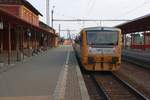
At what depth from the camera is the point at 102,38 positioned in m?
22.7

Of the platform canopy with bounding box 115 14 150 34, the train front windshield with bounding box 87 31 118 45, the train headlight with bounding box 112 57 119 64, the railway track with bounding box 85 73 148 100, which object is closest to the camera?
the railway track with bounding box 85 73 148 100

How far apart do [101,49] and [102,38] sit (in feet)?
2.23

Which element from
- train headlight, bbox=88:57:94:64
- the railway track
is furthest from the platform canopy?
the railway track

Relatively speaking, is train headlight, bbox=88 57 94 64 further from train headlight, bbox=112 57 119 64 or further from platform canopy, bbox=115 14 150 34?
platform canopy, bbox=115 14 150 34

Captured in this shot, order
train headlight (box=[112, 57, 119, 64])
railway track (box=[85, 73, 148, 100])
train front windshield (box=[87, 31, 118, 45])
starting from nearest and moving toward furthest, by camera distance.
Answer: railway track (box=[85, 73, 148, 100]) < train headlight (box=[112, 57, 119, 64]) < train front windshield (box=[87, 31, 118, 45])

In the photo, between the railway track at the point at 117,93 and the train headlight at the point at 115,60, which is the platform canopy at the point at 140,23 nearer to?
the train headlight at the point at 115,60

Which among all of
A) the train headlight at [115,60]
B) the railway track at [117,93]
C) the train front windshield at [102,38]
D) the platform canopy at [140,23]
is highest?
the platform canopy at [140,23]

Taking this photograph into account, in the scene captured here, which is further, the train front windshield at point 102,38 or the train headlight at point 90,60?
the train front windshield at point 102,38

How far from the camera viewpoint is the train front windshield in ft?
74.1

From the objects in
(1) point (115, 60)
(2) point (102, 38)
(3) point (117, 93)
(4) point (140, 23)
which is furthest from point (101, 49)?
(4) point (140, 23)

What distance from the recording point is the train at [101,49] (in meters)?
22.2

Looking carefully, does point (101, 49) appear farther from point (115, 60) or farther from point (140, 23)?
point (140, 23)

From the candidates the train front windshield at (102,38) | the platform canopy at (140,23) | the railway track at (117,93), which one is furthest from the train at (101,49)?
the platform canopy at (140,23)

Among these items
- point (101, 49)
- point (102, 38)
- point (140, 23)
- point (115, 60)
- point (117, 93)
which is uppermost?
point (140, 23)
